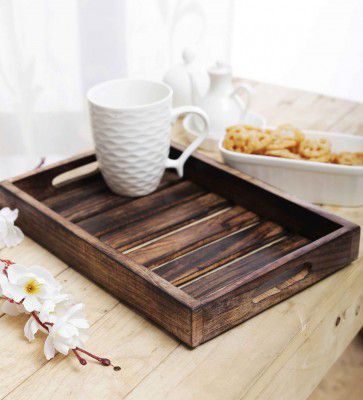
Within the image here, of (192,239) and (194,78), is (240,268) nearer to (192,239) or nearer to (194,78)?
(192,239)

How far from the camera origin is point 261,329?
0.73 m

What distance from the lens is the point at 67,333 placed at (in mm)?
678

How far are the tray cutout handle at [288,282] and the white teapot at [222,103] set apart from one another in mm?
459

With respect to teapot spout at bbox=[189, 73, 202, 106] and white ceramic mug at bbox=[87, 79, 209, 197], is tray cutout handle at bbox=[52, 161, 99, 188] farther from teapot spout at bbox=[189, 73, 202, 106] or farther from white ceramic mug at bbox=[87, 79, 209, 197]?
teapot spout at bbox=[189, 73, 202, 106]

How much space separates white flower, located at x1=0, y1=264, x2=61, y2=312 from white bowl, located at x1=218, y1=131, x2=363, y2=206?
40 centimetres

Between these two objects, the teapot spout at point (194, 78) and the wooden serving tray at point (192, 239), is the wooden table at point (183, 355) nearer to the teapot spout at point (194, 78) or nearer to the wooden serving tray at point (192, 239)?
the wooden serving tray at point (192, 239)

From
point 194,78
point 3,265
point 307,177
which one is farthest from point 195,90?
point 3,265

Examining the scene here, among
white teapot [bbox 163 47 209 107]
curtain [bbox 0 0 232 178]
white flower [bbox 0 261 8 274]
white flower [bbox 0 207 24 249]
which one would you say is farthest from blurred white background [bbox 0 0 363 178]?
white flower [bbox 0 261 8 274]

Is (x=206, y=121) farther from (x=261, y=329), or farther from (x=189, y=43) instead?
(x=189, y=43)

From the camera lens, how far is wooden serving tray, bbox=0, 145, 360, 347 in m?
0.72

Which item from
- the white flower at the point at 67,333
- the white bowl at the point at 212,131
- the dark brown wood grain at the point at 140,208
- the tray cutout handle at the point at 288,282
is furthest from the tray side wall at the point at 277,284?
the white bowl at the point at 212,131

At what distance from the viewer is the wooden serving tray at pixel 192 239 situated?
2.35 ft

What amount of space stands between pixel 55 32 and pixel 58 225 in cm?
55

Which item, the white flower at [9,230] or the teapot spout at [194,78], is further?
the teapot spout at [194,78]
